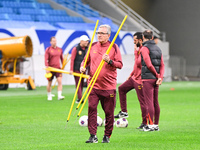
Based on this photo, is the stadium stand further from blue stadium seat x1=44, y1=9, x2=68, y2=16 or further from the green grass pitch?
the green grass pitch

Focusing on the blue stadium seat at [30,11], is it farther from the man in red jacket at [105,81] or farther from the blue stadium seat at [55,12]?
the man in red jacket at [105,81]

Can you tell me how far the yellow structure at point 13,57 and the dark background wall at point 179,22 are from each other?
22.5m

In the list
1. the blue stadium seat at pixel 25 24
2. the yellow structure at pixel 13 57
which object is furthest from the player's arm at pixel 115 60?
the blue stadium seat at pixel 25 24

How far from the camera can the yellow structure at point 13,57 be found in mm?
26953

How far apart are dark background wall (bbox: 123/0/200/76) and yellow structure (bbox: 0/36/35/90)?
22.5 m

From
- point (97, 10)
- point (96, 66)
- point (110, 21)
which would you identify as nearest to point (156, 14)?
point (97, 10)

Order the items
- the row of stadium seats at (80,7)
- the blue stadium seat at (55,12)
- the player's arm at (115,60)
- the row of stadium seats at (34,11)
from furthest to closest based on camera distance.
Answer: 1. the row of stadium seats at (80,7)
2. the blue stadium seat at (55,12)
3. the row of stadium seats at (34,11)
4. the player's arm at (115,60)

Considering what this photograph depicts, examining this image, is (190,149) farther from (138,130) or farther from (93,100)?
(138,130)

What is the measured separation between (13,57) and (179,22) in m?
23.9

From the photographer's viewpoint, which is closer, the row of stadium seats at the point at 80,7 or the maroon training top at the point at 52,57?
the maroon training top at the point at 52,57

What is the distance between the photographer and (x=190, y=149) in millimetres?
8016

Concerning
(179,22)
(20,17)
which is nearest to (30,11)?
(20,17)

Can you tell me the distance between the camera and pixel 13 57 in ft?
90.3

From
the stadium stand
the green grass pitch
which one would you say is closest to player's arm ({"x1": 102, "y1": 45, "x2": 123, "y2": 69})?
the green grass pitch
